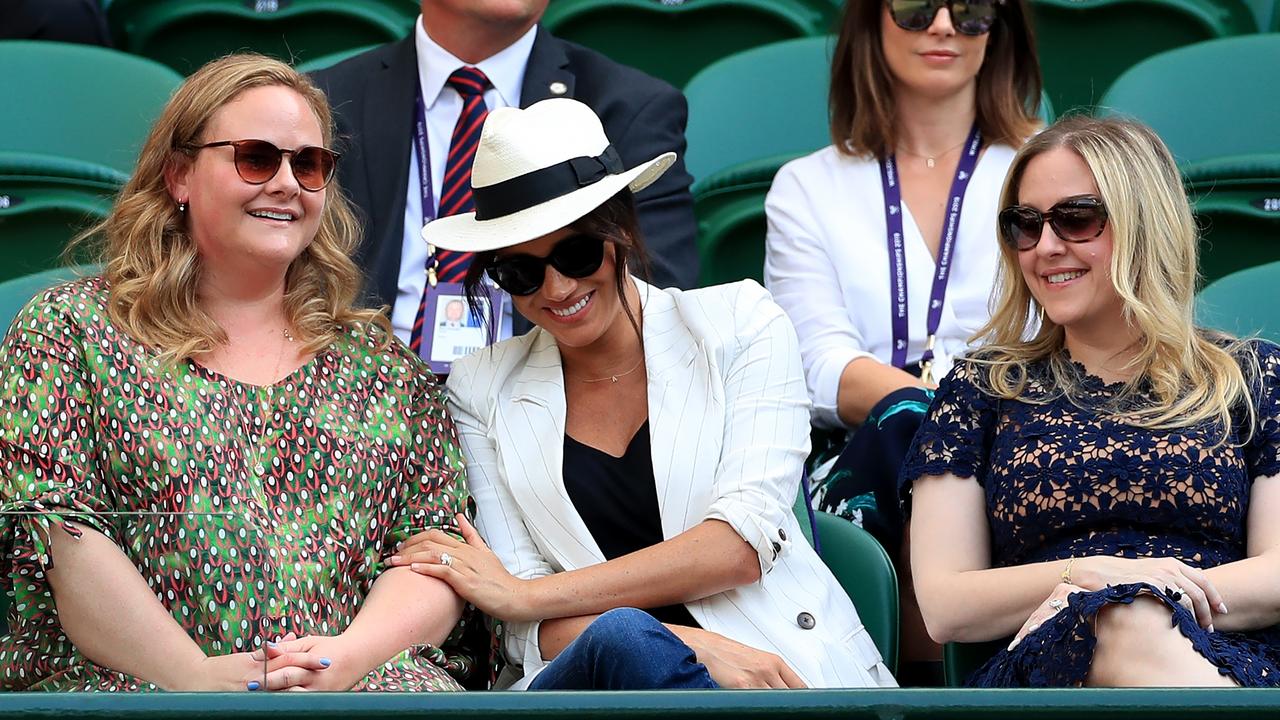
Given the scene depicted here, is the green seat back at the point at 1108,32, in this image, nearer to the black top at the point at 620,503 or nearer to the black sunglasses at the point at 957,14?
the black sunglasses at the point at 957,14

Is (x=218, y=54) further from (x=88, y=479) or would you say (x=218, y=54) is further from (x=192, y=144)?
(x=88, y=479)

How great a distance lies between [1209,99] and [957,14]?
750mm

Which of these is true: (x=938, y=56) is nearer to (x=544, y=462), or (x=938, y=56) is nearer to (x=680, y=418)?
(x=680, y=418)

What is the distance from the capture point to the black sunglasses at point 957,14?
137 inches

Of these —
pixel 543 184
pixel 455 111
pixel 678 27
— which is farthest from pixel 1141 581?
pixel 678 27

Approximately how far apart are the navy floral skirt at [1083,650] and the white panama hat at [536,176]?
2.85 feet

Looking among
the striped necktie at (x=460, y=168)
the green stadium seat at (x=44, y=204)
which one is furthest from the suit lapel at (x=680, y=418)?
the green stadium seat at (x=44, y=204)

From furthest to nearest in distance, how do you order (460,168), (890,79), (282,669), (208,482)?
(890,79) < (460,168) < (208,482) < (282,669)

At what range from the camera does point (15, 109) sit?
371 centimetres

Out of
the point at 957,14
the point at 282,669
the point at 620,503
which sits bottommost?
the point at 282,669

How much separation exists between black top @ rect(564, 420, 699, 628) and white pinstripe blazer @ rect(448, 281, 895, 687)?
29 millimetres

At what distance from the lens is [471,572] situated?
2479 millimetres

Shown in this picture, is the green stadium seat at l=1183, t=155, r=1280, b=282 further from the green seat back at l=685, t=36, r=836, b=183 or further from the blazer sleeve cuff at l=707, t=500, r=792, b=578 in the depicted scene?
the blazer sleeve cuff at l=707, t=500, r=792, b=578

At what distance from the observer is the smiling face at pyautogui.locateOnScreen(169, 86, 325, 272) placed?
102 inches
